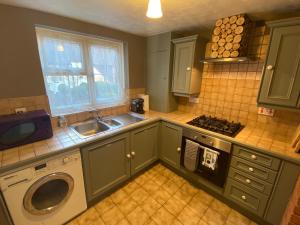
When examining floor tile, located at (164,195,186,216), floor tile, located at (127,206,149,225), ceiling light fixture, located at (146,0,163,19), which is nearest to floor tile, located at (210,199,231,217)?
floor tile, located at (164,195,186,216)

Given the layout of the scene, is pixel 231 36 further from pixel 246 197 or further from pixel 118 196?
pixel 118 196

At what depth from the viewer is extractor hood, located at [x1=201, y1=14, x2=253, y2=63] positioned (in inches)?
62.3

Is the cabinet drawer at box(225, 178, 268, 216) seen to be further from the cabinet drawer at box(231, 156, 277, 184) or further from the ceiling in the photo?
the ceiling

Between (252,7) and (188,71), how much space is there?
96 cm

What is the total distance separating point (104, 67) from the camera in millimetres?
2291

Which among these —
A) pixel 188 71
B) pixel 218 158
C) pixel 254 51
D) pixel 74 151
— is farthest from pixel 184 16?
pixel 74 151

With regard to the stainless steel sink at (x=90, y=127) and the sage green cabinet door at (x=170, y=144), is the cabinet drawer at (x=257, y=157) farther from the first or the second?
the stainless steel sink at (x=90, y=127)

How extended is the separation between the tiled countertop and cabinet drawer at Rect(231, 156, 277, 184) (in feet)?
0.65

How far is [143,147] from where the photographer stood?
7.19ft

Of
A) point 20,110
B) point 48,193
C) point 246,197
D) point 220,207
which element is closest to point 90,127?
point 20,110

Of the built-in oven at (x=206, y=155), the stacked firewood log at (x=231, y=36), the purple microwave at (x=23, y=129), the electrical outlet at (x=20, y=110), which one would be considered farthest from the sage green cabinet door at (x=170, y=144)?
the electrical outlet at (x=20, y=110)

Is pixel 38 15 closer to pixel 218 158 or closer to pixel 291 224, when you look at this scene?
pixel 218 158

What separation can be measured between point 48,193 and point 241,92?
8.44 feet

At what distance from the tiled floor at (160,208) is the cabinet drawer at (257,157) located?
0.74 metres
